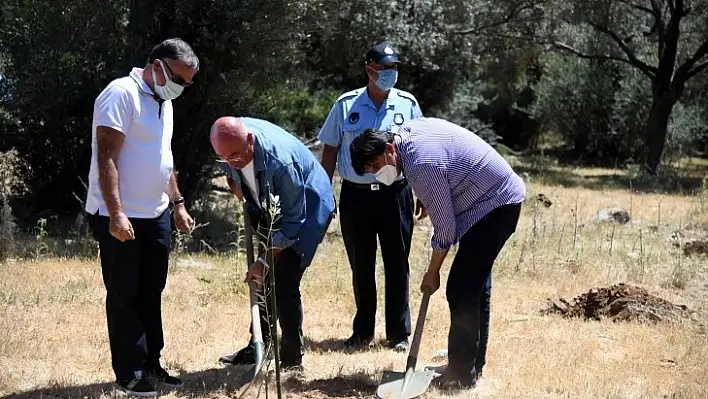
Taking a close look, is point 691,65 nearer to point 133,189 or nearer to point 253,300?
point 253,300

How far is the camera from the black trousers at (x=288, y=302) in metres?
4.95

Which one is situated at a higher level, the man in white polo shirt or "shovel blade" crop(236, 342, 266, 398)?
the man in white polo shirt

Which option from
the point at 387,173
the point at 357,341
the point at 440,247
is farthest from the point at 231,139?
the point at 357,341

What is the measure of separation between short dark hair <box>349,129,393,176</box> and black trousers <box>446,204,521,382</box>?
2.30 ft

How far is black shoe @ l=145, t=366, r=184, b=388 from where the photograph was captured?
16.4ft

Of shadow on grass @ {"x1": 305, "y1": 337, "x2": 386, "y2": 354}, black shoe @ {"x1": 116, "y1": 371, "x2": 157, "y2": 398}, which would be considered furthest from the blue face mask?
black shoe @ {"x1": 116, "y1": 371, "x2": 157, "y2": 398}

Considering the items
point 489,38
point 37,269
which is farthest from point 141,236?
point 489,38

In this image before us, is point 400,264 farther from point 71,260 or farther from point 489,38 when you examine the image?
point 489,38

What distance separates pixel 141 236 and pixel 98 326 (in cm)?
187

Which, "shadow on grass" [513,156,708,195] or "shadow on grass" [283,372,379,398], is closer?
"shadow on grass" [283,372,379,398]

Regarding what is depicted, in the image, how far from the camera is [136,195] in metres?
4.60

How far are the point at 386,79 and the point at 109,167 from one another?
2.05m

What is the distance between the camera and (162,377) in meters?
5.04

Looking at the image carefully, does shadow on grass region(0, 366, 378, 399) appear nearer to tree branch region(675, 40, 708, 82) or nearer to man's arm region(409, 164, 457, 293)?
man's arm region(409, 164, 457, 293)
